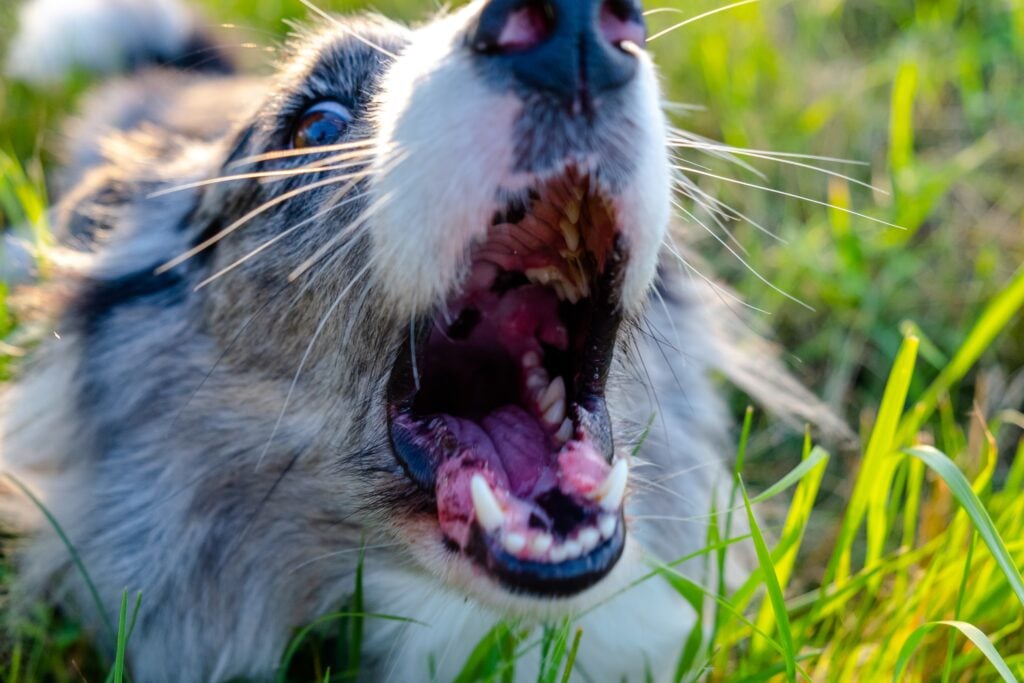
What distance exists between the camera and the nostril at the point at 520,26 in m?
1.92

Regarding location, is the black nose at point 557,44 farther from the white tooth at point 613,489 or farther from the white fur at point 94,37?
the white fur at point 94,37

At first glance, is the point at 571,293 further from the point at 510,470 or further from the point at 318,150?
the point at 318,150

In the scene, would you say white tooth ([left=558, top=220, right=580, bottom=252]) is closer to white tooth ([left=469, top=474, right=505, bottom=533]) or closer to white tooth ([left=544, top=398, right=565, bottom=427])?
white tooth ([left=544, top=398, right=565, bottom=427])

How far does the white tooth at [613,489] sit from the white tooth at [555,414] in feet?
0.89

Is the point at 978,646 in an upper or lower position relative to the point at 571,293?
lower

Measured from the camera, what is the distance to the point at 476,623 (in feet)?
8.70

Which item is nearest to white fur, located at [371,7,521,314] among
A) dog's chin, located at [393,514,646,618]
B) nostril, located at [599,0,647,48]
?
nostril, located at [599,0,647,48]

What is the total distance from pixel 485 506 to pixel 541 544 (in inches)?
5.1

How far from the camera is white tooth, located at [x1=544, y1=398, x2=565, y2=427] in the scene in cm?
236

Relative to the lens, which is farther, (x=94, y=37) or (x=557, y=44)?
(x=94, y=37)

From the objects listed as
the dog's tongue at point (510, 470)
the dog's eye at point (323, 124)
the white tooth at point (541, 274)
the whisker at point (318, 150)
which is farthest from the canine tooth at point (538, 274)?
the dog's eye at point (323, 124)

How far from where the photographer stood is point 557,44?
75.2 inches

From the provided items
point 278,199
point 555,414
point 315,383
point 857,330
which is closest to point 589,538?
point 555,414

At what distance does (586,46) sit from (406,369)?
819mm
